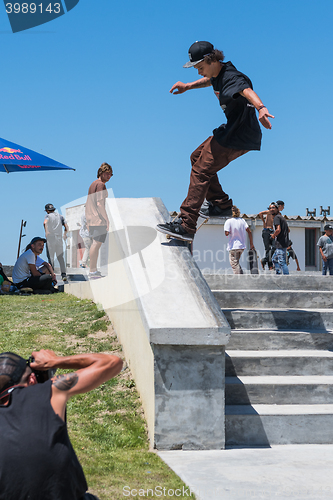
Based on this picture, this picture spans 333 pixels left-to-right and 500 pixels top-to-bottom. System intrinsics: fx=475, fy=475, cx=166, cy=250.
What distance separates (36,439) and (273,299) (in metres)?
4.04

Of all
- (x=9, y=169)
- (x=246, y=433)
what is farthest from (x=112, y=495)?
(x=9, y=169)

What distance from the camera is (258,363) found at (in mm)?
4344

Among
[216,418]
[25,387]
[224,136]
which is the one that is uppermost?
[224,136]

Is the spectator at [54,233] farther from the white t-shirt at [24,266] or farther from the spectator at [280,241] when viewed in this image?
the spectator at [280,241]

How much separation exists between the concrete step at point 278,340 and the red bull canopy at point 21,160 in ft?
25.3

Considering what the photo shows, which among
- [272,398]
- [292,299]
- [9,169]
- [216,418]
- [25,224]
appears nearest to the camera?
[216,418]

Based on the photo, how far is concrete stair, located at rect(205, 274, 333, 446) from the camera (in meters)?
3.80

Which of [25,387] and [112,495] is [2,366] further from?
[112,495]

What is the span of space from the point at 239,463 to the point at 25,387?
196 centimetres

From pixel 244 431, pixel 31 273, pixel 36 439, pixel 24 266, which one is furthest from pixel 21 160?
pixel 36 439

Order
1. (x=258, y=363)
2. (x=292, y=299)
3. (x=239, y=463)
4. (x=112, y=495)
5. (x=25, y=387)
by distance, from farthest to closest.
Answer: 1. (x=292, y=299)
2. (x=258, y=363)
3. (x=239, y=463)
4. (x=112, y=495)
5. (x=25, y=387)

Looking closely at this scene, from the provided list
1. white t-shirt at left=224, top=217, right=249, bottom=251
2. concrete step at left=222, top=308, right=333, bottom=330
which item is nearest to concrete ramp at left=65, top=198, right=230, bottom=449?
concrete step at left=222, top=308, right=333, bottom=330

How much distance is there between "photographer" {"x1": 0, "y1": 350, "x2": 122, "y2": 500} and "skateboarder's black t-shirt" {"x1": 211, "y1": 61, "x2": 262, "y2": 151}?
3137 millimetres

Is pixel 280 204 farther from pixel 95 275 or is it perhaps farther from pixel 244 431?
pixel 244 431
